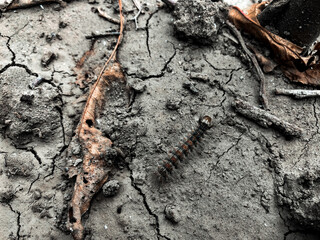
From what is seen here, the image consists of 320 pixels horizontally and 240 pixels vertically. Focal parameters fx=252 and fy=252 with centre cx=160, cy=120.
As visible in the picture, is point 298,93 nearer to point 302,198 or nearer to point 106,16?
point 302,198

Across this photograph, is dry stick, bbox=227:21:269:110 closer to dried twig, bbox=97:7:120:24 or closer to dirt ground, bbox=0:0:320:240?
dirt ground, bbox=0:0:320:240

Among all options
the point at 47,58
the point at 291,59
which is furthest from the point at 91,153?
the point at 291,59

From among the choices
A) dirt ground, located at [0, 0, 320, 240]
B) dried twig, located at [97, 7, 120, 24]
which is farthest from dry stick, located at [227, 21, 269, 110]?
dried twig, located at [97, 7, 120, 24]

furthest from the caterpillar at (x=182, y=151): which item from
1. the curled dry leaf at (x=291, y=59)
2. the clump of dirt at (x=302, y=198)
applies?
the curled dry leaf at (x=291, y=59)

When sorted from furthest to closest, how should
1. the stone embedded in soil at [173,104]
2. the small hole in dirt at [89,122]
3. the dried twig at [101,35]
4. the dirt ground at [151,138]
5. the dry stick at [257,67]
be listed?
Result: 1. the dried twig at [101,35]
2. the dry stick at [257,67]
3. the stone embedded in soil at [173,104]
4. the small hole in dirt at [89,122]
5. the dirt ground at [151,138]

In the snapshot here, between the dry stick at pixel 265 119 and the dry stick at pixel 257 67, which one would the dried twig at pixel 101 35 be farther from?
the dry stick at pixel 265 119

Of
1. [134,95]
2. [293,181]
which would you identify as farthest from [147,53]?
[293,181]
